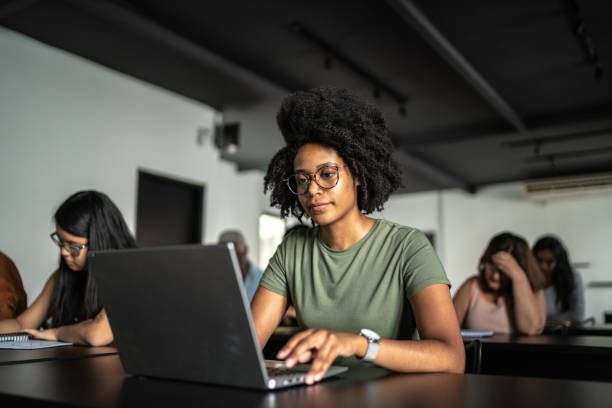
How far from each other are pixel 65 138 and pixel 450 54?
9.70 feet

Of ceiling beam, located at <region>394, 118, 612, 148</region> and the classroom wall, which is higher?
ceiling beam, located at <region>394, 118, 612, 148</region>

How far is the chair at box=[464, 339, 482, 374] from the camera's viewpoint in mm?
1271

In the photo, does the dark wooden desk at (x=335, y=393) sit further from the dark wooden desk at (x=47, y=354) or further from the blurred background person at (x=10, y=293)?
the blurred background person at (x=10, y=293)

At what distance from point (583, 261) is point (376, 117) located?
7914 mm

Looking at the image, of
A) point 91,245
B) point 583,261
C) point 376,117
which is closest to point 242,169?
point 583,261

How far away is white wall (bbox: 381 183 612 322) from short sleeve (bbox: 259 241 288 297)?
7.33 meters

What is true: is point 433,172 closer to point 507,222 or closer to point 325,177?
point 507,222

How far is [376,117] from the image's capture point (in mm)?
1469

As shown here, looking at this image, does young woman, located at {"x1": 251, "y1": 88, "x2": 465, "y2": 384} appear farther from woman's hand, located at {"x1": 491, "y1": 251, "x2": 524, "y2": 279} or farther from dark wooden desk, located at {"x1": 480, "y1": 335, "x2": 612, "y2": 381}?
woman's hand, located at {"x1": 491, "y1": 251, "x2": 524, "y2": 279}

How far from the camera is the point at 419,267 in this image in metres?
1.24

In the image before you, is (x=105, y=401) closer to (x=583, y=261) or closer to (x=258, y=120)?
(x=258, y=120)

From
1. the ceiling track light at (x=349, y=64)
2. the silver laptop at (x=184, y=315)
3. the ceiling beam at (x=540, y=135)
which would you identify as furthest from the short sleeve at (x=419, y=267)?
the ceiling beam at (x=540, y=135)

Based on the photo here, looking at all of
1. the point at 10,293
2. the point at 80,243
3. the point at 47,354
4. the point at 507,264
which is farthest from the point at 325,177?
the point at 10,293

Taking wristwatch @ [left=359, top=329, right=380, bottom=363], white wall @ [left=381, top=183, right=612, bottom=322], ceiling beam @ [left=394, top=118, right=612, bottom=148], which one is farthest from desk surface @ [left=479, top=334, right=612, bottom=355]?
white wall @ [left=381, top=183, right=612, bottom=322]
